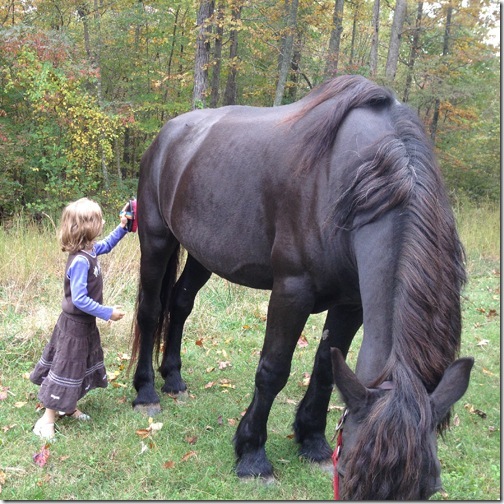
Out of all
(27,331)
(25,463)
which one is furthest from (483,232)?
(25,463)

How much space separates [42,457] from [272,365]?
5.01 feet

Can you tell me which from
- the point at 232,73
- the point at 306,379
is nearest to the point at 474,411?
the point at 306,379

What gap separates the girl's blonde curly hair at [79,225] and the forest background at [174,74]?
7726 mm

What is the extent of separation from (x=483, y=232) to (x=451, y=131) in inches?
303

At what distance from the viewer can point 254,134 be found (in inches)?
127

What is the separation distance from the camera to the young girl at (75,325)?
3311 millimetres

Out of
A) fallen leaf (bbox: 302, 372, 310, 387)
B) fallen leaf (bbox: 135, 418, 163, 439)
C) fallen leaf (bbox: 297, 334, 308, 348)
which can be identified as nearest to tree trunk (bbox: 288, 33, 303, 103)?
fallen leaf (bbox: 297, 334, 308, 348)

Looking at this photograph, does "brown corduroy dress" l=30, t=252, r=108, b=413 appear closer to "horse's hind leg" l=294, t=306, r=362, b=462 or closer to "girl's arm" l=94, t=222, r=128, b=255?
"girl's arm" l=94, t=222, r=128, b=255

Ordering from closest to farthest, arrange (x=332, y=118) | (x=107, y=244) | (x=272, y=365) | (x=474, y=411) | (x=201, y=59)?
1. (x=332, y=118)
2. (x=272, y=365)
3. (x=107, y=244)
4. (x=474, y=411)
5. (x=201, y=59)

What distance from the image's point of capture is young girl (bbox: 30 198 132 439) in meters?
3.31

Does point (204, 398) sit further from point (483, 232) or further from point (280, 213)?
point (483, 232)

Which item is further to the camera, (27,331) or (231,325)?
(231,325)

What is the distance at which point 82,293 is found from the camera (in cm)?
329

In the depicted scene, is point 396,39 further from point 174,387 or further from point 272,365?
point 272,365
